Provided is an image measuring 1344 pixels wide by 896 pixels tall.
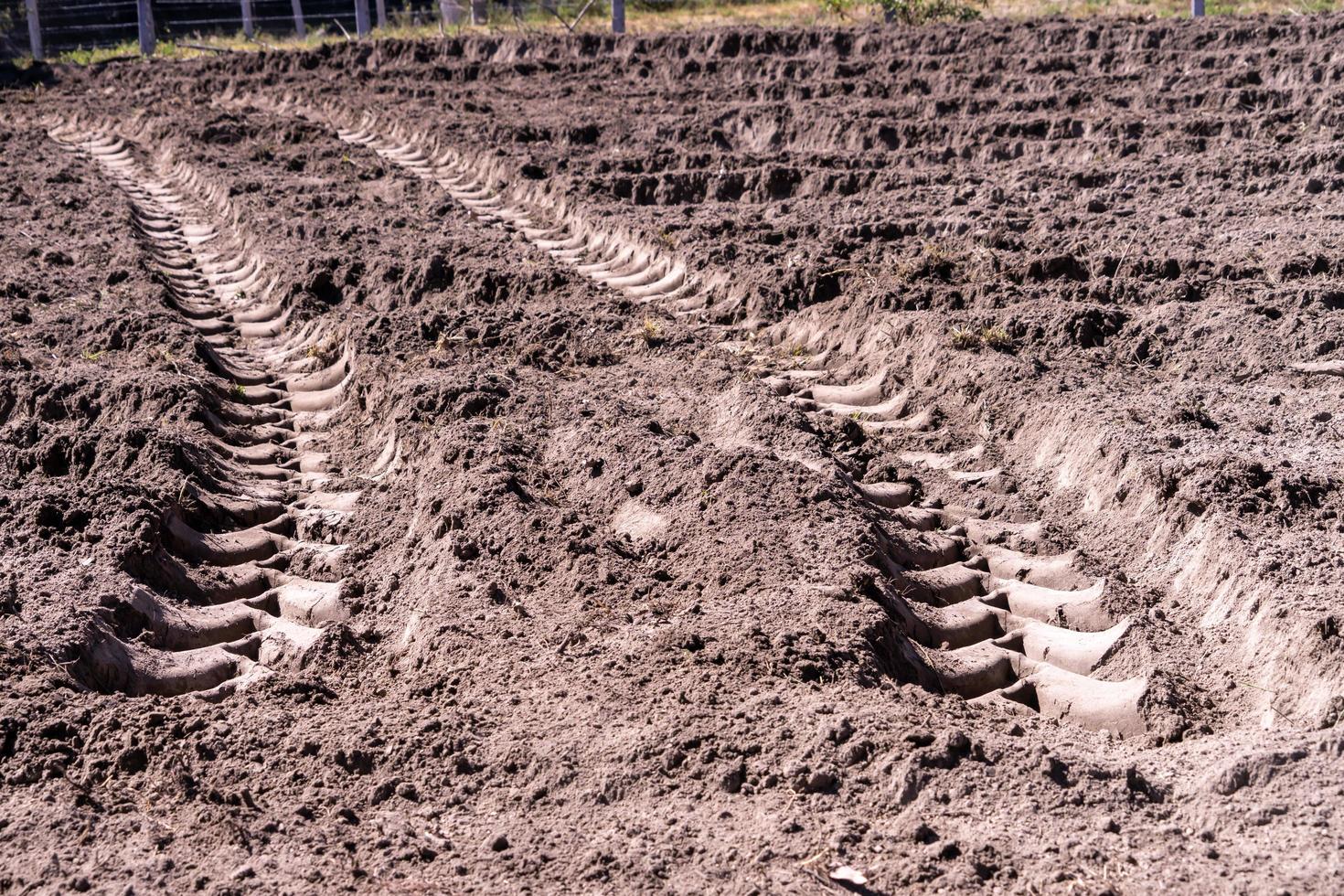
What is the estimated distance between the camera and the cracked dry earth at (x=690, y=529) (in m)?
3.66

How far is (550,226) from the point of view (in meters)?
11.0

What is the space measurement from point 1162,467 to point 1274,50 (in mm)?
10498

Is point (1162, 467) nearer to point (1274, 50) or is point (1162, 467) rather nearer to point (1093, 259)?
point (1093, 259)

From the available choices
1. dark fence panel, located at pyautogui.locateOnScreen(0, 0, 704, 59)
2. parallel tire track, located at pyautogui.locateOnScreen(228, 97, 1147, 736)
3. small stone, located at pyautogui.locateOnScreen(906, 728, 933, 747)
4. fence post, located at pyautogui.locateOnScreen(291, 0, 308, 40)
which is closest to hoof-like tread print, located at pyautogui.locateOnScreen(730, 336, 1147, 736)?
parallel tire track, located at pyautogui.locateOnScreen(228, 97, 1147, 736)

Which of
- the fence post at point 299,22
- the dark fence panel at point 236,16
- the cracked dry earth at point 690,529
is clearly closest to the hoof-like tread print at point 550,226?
the cracked dry earth at point 690,529

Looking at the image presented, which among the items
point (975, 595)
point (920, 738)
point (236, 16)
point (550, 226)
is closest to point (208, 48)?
point (236, 16)

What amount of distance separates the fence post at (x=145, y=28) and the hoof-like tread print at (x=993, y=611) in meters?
19.4

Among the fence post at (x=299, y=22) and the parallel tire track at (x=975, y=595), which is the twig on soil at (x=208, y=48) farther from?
the parallel tire track at (x=975, y=595)

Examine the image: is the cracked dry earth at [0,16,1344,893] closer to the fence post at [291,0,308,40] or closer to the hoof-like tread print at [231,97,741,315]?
the hoof-like tread print at [231,97,741,315]

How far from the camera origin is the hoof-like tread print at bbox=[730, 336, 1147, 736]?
15.0ft

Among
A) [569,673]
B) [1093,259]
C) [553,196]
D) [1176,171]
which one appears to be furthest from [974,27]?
[569,673]

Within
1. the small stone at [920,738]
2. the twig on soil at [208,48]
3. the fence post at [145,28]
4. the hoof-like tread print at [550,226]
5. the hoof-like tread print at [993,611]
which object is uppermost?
the fence post at [145,28]

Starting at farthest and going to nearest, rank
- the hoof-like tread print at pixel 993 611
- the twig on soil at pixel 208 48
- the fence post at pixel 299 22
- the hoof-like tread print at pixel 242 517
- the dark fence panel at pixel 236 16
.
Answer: the fence post at pixel 299 22, the dark fence panel at pixel 236 16, the twig on soil at pixel 208 48, the hoof-like tread print at pixel 242 517, the hoof-like tread print at pixel 993 611

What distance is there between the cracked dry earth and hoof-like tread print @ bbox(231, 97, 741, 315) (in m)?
0.07
